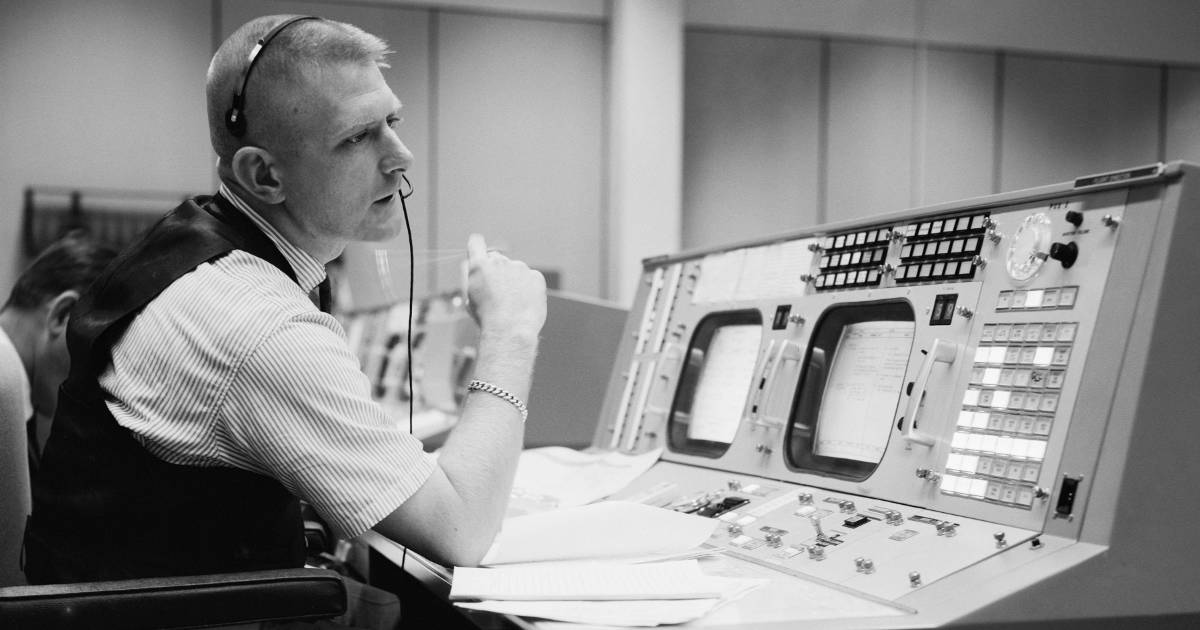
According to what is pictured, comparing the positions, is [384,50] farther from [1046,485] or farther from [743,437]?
[1046,485]

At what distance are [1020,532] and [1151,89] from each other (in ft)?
17.8

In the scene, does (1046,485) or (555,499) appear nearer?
(1046,485)

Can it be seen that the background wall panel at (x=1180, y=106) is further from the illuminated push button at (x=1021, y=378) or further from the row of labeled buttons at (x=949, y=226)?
the illuminated push button at (x=1021, y=378)

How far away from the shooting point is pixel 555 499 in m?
1.47

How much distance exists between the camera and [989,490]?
1009 millimetres

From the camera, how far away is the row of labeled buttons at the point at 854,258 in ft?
4.25

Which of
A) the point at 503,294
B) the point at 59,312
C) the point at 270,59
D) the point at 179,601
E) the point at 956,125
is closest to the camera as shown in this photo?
the point at 179,601

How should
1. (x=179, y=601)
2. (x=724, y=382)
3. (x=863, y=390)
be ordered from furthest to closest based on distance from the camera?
(x=724, y=382), (x=863, y=390), (x=179, y=601)

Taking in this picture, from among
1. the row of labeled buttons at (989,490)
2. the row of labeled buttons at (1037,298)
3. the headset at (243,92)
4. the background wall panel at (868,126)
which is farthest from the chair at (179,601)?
the background wall panel at (868,126)

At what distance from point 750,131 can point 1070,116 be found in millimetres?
1774

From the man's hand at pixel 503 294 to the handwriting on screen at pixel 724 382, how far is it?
1.40 ft

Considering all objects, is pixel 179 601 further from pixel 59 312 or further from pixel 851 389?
pixel 59 312

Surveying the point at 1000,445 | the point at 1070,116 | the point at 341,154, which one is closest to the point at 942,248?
the point at 1000,445

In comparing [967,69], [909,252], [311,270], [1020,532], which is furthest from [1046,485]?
[967,69]
